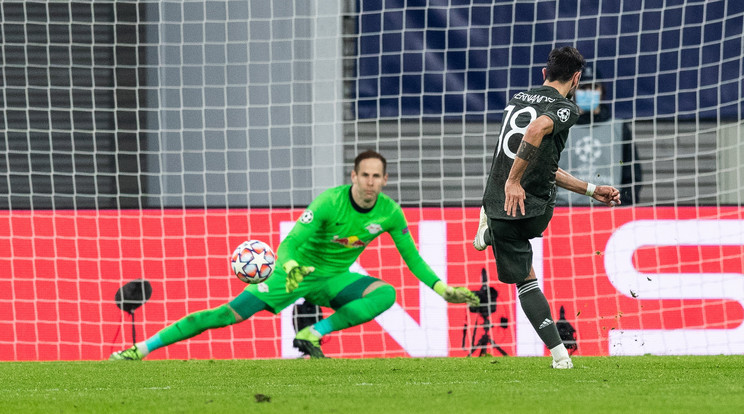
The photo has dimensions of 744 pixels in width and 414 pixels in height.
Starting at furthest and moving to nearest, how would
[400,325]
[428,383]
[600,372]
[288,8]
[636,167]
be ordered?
[288,8] → [636,167] → [400,325] → [600,372] → [428,383]

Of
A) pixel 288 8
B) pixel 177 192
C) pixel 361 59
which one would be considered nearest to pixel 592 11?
pixel 361 59

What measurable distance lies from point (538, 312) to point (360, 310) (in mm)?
2157

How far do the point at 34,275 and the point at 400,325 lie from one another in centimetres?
296

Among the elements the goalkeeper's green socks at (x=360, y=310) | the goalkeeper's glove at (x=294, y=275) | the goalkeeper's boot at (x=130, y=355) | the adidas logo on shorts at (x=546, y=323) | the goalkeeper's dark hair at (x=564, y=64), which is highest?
the goalkeeper's dark hair at (x=564, y=64)

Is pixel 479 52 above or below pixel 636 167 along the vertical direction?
above

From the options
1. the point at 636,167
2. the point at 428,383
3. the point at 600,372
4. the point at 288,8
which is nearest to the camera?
the point at 428,383

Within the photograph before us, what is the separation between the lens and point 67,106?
33.6ft

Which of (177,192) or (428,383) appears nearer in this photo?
(428,383)

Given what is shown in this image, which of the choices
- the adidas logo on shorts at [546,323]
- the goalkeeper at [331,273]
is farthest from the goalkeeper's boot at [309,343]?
the adidas logo on shorts at [546,323]

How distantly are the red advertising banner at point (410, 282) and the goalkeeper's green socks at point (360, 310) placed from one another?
2.97 ft

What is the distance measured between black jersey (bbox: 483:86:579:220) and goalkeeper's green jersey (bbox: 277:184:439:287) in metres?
1.91

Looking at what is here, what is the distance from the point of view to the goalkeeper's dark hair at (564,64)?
5.65 meters

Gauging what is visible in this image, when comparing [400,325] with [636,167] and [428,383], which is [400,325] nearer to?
[636,167]

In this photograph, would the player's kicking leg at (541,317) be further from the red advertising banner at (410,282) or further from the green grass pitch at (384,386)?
the red advertising banner at (410,282)
